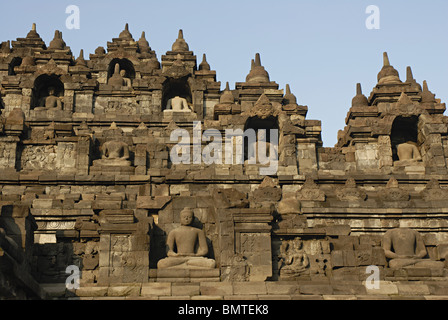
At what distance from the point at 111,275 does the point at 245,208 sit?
15.5ft

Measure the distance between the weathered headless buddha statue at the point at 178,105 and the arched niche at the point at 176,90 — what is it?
0.35 metres

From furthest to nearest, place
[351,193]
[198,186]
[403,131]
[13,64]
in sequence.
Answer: [13,64], [403,131], [198,186], [351,193]

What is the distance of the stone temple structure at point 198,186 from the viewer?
22844 millimetres

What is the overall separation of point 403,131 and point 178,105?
1154 cm

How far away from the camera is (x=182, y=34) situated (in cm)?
4709

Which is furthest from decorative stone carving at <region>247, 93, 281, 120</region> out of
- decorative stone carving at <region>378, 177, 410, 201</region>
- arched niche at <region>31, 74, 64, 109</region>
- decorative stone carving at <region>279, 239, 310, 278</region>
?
decorative stone carving at <region>279, 239, 310, 278</region>

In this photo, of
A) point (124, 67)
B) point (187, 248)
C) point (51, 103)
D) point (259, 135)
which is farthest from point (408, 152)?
point (51, 103)

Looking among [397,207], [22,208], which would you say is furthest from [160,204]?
[397,207]

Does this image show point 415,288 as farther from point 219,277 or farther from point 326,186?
point 326,186

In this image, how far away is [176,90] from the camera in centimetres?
4241

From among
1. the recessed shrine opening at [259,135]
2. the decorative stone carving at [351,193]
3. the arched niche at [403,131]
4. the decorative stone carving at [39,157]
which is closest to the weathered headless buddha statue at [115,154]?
the decorative stone carving at [39,157]

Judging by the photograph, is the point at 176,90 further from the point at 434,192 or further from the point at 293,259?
the point at 293,259

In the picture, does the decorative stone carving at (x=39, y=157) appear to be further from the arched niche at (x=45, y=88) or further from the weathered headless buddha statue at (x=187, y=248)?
the weathered headless buddha statue at (x=187, y=248)

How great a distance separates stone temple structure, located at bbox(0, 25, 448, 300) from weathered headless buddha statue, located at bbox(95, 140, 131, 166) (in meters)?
0.09
